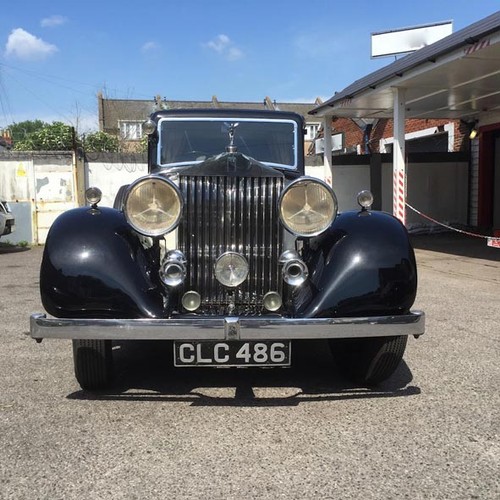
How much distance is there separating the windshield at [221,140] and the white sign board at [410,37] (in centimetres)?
1828

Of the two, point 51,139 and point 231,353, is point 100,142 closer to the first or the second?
point 51,139

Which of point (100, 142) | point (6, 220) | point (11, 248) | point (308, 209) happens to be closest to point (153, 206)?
point (308, 209)

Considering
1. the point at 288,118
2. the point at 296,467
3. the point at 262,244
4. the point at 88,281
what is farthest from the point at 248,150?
the point at 296,467

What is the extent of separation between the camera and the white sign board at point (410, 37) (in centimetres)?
2075

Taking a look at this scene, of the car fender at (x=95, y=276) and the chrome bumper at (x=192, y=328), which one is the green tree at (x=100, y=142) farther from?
the chrome bumper at (x=192, y=328)

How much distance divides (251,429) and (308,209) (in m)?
1.34

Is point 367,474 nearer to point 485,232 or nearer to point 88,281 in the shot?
point 88,281

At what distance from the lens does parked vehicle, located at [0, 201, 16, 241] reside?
1291cm

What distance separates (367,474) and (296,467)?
0.33 metres

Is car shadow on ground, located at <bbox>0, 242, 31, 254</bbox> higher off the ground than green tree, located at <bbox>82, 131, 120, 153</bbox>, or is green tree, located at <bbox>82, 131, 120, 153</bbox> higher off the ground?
green tree, located at <bbox>82, 131, 120, 153</bbox>

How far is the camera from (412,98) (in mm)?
13094

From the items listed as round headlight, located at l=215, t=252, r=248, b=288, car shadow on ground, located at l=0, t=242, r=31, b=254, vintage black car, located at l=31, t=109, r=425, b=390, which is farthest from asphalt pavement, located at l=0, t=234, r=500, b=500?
car shadow on ground, located at l=0, t=242, r=31, b=254

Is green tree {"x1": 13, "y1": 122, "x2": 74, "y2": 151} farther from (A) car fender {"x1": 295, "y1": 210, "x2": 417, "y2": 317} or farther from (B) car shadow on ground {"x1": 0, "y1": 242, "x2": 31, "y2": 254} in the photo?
(A) car fender {"x1": 295, "y1": 210, "x2": 417, "y2": 317}

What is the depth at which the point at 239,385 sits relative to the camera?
12.3 ft
